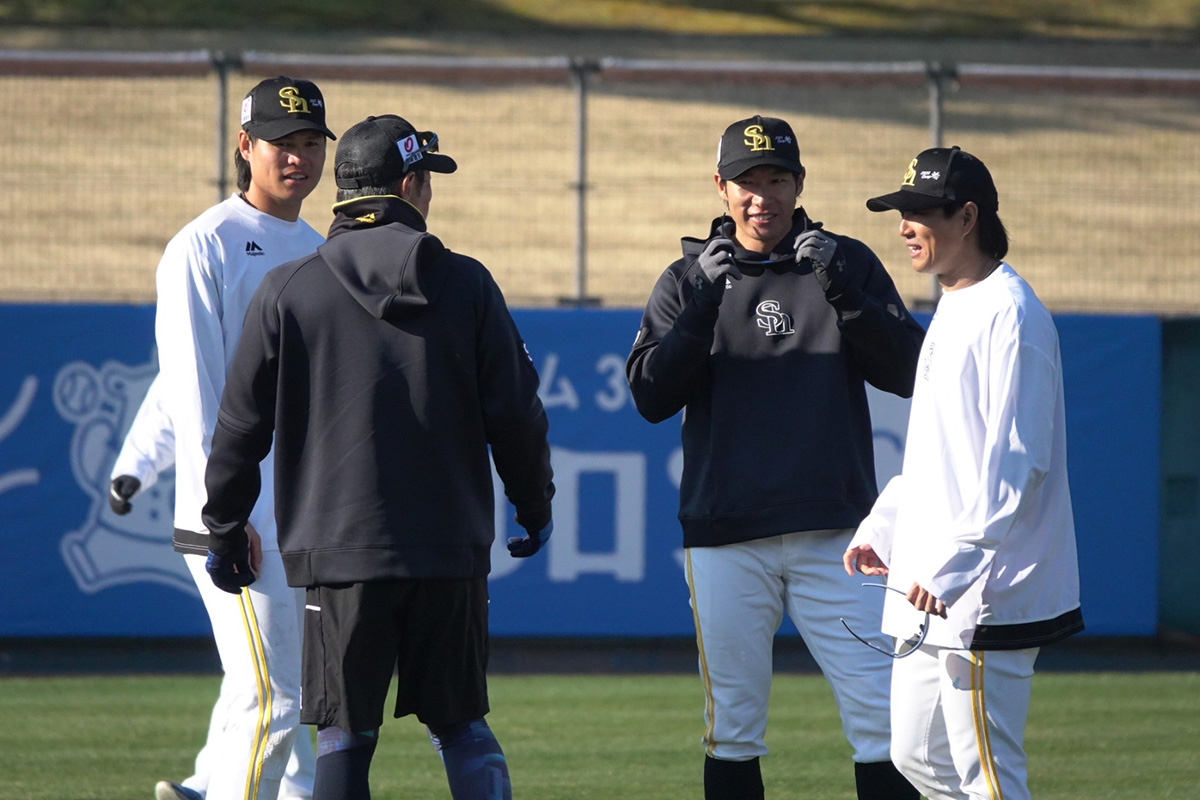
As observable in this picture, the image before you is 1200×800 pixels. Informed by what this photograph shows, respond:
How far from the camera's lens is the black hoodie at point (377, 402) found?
12.1 feet

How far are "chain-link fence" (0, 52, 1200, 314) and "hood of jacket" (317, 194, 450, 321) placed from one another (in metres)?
6.05

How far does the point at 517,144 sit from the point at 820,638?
34.4ft

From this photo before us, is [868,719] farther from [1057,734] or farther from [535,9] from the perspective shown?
[535,9]

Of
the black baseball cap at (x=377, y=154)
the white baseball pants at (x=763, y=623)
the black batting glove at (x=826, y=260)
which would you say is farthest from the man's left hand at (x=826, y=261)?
the black baseball cap at (x=377, y=154)

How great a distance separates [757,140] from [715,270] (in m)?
0.49

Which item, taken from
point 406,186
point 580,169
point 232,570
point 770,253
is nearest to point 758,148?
point 770,253

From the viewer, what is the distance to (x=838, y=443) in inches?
179

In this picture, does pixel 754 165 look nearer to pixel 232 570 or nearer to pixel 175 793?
pixel 232 570

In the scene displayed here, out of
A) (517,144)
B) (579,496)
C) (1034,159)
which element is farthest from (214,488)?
(1034,159)

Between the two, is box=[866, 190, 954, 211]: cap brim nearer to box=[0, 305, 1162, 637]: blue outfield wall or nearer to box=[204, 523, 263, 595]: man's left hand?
box=[204, 523, 263, 595]: man's left hand

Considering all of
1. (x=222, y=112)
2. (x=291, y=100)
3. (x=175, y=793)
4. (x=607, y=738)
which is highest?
(x=222, y=112)

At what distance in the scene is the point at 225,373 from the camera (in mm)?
4484

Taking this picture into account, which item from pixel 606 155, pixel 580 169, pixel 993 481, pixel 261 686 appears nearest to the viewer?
pixel 993 481

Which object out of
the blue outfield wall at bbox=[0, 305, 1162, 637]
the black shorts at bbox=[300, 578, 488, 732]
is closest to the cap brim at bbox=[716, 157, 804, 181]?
the black shorts at bbox=[300, 578, 488, 732]
